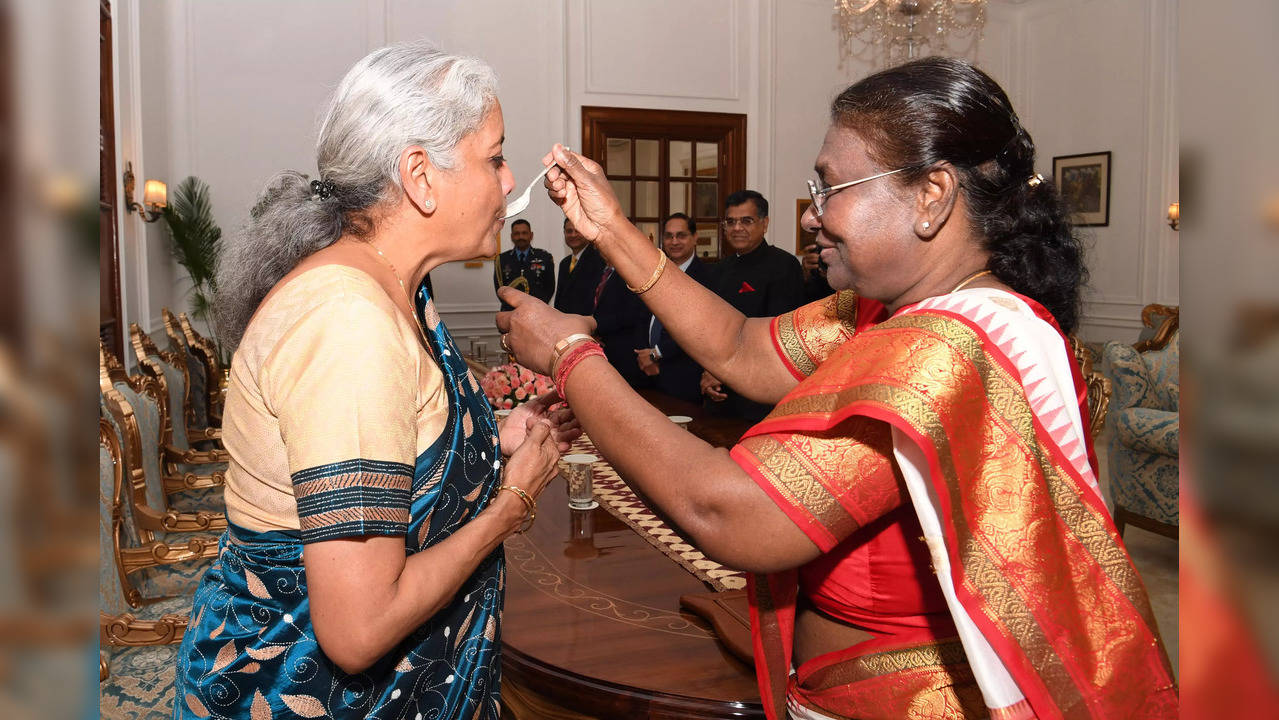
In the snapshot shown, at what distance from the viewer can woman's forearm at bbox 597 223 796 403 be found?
182 cm

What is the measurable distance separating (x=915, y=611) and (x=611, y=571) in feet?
3.19

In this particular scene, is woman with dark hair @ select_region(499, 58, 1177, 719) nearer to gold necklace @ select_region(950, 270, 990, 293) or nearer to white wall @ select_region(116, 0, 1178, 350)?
gold necklace @ select_region(950, 270, 990, 293)

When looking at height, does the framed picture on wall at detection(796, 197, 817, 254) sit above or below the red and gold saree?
above

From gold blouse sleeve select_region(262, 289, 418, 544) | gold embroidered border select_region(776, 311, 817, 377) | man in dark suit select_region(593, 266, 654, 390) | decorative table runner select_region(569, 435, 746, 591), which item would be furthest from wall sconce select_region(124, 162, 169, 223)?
gold blouse sleeve select_region(262, 289, 418, 544)

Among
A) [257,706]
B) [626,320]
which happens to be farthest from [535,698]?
[626,320]

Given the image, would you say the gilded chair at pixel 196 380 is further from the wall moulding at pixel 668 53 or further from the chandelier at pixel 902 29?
the chandelier at pixel 902 29

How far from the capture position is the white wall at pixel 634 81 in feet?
24.8

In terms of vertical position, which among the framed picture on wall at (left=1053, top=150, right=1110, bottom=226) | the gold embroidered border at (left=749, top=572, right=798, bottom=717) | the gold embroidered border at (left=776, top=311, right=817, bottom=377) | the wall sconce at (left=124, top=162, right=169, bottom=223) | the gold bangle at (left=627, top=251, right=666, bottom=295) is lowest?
the gold embroidered border at (left=749, top=572, right=798, bottom=717)

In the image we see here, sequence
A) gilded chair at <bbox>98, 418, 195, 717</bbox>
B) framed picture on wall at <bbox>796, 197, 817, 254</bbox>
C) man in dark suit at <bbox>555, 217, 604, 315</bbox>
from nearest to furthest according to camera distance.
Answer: gilded chair at <bbox>98, 418, 195, 717</bbox>, man in dark suit at <bbox>555, 217, 604, 315</bbox>, framed picture on wall at <bbox>796, 197, 817, 254</bbox>

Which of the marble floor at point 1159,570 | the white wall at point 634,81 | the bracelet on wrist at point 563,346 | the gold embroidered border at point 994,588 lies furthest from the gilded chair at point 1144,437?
the bracelet on wrist at point 563,346

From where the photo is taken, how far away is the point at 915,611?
51.9 inches

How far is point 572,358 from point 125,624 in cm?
140

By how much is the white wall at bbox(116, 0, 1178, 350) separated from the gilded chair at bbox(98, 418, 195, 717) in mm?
4490

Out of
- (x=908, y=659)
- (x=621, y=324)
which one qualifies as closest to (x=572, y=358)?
(x=908, y=659)
